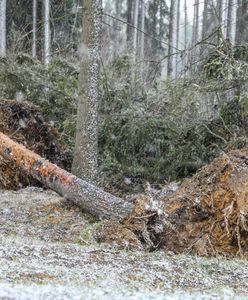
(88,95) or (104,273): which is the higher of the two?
(88,95)

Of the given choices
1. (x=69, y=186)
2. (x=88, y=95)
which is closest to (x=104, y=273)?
(x=69, y=186)

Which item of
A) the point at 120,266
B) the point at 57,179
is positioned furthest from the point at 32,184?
the point at 120,266

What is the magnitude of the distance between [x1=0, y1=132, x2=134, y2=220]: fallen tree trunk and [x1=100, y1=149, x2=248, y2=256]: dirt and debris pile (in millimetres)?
356

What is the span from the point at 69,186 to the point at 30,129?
285 cm

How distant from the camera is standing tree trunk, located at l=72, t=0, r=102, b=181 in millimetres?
5934

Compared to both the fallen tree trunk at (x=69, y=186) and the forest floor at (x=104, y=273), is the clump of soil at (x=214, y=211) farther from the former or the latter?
the fallen tree trunk at (x=69, y=186)

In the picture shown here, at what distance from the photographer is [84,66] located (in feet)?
19.7

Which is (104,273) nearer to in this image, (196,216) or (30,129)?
(196,216)

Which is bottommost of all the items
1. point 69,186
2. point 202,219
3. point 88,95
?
point 202,219

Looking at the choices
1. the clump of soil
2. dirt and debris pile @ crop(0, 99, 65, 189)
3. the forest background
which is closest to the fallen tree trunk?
the clump of soil

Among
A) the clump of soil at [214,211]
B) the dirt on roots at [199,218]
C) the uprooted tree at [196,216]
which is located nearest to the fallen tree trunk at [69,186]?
the uprooted tree at [196,216]

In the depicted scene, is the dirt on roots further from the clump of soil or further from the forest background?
the forest background

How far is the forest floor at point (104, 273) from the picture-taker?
2396mm

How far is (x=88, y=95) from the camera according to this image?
6.06 meters
